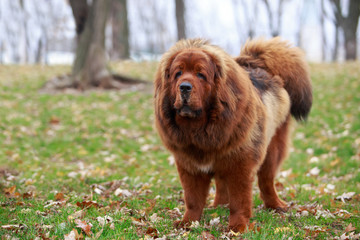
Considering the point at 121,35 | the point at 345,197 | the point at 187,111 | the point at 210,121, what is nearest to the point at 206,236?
the point at 210,121

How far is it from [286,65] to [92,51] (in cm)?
1030

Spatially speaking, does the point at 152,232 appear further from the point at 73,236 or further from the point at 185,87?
the point at 185,87

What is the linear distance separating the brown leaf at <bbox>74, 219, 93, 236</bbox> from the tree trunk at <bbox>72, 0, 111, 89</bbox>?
36.6 feet

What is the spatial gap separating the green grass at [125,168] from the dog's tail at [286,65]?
52.9 inches

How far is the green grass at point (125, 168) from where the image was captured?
396 centimetres

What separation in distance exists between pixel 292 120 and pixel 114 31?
19349 millimetres

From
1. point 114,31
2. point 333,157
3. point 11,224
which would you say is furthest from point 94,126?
point 114,31

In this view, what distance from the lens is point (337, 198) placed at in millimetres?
5199

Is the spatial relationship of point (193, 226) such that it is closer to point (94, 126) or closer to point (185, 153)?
point (185, 153)

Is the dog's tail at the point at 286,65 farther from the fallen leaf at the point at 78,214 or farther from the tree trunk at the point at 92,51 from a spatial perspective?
the tree trunk at the point at 92,51

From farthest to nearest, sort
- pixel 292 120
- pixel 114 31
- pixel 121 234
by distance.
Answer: pixel 114 31
pixel 292 120
pixel 121 234

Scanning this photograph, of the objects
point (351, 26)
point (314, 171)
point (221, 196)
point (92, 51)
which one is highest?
point (351, 26)

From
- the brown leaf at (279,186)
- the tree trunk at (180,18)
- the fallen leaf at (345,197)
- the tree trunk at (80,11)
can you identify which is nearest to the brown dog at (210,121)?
the fallen leaf at (345,197)

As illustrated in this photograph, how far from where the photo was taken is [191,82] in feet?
12.0
